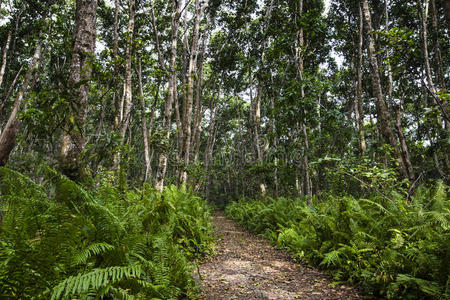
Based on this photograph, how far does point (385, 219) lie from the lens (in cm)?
388

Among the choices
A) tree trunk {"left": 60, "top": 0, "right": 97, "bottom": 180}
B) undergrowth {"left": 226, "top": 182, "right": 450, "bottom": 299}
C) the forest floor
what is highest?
tree trunk {"left": 60, "top": 0, "right": 97, "bottom": 180}

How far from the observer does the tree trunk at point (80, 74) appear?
12.4ft

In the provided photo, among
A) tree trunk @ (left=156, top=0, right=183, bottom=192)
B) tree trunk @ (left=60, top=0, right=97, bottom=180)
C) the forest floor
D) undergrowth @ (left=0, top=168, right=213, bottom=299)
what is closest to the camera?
undergrowth @ (left=0, top=168, right=213, bottom=299)

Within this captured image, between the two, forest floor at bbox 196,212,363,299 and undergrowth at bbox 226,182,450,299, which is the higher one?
undergrowth at bbox 226,182,450,299

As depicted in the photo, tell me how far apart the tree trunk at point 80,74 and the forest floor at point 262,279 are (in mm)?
2691

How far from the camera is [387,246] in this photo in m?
3.38

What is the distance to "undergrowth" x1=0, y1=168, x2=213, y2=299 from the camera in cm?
154

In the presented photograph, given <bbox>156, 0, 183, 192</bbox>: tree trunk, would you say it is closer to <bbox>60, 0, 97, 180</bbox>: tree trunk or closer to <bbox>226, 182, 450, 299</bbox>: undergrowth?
<bbox>60, 0, 97, 180</bbox>: tree trunk

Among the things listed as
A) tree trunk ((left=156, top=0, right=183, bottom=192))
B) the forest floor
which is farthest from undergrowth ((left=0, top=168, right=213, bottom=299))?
tree trunk ((left=156, top=0, right=183, bottom=192))

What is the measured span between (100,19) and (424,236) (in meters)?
17.9

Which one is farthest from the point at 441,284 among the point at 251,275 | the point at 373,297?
the point at 251,275

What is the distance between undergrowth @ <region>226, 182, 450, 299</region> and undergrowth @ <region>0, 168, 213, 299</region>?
2421mm

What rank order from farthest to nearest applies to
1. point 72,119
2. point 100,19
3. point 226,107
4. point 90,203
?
point 226,107
point 100,19
point 72,119
point 90,203

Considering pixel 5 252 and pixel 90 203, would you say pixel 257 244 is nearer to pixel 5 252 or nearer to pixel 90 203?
pixel 90 203
